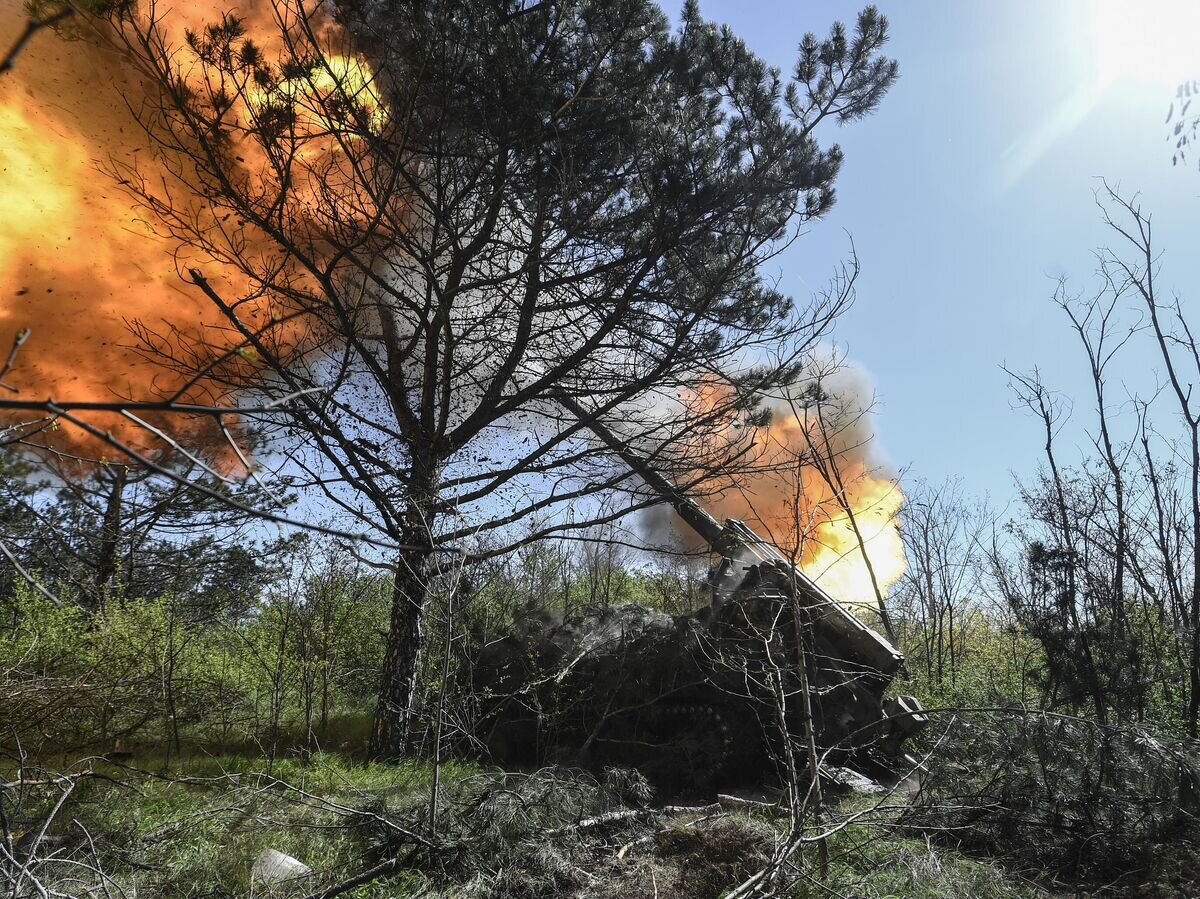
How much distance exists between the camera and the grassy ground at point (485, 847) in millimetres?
4539

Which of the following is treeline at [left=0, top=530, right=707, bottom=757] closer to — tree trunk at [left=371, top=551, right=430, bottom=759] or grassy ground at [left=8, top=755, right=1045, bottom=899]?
tree trunk at [left=371, top=551, right=430, bottom=759]

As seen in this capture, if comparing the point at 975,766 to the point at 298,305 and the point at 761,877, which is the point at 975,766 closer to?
the point at 761,877

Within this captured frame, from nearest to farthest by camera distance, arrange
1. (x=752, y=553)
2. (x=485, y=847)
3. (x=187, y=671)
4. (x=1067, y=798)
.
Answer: (x=485, y=847) < (x=1067, y=798) < (x=187, y=671) < (x=752, y=553)

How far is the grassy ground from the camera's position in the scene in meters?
4.54

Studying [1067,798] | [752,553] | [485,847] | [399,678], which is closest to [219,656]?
[399,678]

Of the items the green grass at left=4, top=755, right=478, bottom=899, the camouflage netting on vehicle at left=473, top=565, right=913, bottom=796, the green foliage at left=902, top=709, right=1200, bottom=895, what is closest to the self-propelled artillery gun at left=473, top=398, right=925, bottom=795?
the camouflage netting on vehicle at left=473, top=565, right=913, bottom=796

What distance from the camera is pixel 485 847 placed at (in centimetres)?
491

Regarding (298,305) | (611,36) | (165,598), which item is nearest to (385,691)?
(165,598)

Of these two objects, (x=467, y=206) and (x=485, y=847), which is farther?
(x=467, y=206)

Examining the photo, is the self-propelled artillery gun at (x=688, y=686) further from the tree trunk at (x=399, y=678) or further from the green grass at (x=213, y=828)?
the green grass at (x=213, y=828)

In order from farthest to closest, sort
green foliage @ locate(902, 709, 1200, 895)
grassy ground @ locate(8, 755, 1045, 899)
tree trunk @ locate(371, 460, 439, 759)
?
tree trunk @ locate(371, 460, 439, 759)
green foliage @ locate(902, 709, 1200, 895)
grassy ground @ locate(8, 755, 1045, 899)

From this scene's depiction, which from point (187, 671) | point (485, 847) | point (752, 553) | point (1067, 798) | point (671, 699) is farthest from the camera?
point (752, 553)

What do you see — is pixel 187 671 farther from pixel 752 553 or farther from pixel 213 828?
pixel 752 553

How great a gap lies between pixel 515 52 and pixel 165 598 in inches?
306
